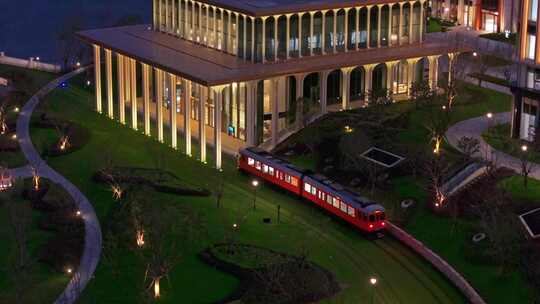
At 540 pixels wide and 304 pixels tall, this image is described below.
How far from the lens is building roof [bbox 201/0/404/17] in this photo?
97.8m

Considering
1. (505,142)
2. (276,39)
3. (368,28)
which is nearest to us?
(505,142)

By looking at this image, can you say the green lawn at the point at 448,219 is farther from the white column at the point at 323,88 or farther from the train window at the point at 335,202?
the white column at the point at 323,88

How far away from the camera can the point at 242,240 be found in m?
75.4

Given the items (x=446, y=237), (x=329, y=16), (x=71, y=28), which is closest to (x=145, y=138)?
(x=329, y=16)

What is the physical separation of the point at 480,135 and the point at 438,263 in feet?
87.7

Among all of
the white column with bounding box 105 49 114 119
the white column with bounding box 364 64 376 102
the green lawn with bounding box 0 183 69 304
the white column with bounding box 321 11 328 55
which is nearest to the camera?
the green lawn with bounding box 0 183 69 304

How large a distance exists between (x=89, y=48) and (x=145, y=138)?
175 feet

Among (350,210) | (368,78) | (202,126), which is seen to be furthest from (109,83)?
(350,210)

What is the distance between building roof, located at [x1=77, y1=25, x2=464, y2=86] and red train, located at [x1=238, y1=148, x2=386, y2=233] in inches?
352

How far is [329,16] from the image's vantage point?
10294cm

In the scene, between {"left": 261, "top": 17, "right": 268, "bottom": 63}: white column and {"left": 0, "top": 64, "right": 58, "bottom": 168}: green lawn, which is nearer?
{"left": 0, "top": 64, "right": 58, "bottom": 168}: green lawn

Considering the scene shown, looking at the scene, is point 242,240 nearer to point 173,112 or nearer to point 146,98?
point 173,112

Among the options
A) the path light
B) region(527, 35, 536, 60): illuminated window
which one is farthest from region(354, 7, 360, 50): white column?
the path light

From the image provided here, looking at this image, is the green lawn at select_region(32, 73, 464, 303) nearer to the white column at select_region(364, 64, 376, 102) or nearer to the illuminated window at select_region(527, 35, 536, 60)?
the white column at select_region(364, 64, 376, 102)
